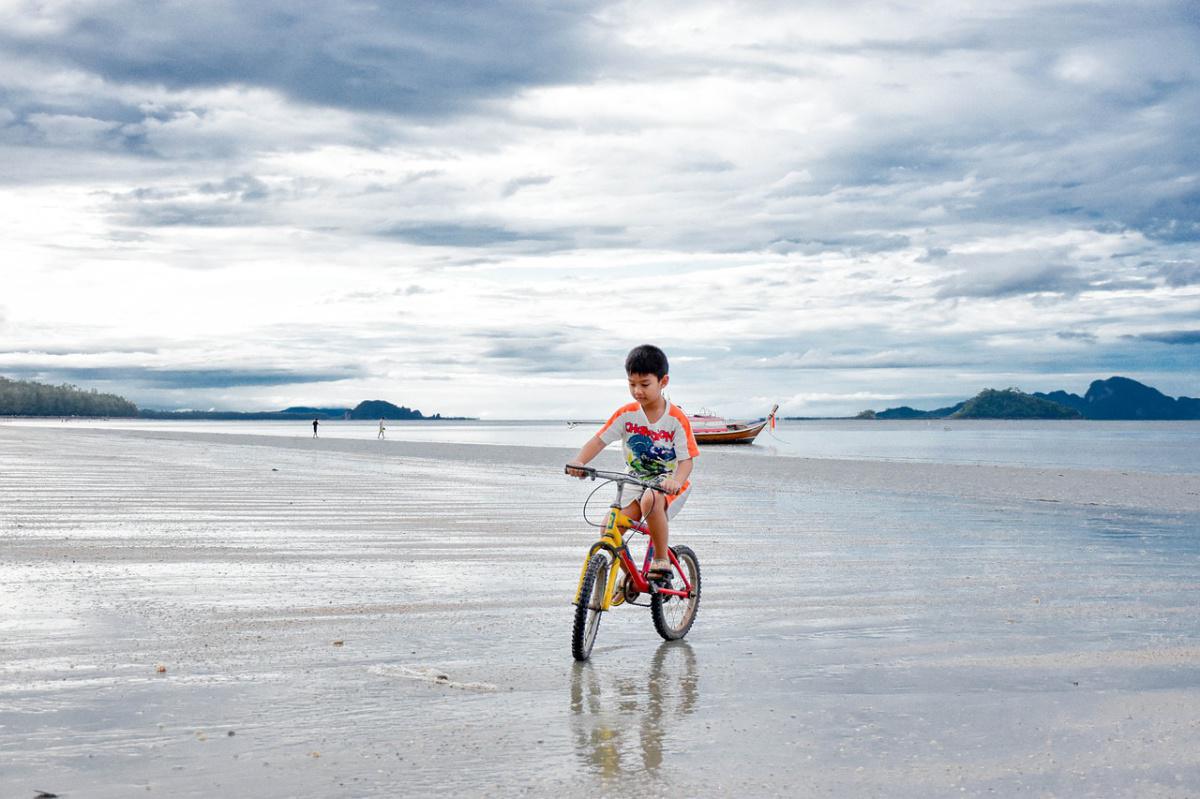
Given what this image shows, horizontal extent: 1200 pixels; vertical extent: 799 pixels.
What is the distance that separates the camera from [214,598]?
9320 mm

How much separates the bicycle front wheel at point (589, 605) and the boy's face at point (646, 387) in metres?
1.03

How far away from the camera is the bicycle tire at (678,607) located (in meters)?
7.73

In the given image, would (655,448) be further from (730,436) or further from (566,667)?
(730,436)

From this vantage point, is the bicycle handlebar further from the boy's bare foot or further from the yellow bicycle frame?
the boy's bare foot

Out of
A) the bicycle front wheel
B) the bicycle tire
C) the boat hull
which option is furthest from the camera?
the boat hull

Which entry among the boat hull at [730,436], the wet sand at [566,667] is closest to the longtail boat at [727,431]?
the boat hull at [730,436]

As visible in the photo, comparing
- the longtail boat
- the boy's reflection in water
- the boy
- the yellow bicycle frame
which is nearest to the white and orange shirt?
the boy

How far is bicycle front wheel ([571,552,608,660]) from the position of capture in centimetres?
699

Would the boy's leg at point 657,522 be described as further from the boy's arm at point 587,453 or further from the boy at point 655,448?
the boy's arm at point 587,453

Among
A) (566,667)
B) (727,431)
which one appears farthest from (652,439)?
(727,431)

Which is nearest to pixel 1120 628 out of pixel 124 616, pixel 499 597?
pixel 499 597

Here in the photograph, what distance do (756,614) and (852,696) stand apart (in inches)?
108

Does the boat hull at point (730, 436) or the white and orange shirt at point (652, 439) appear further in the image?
the boat hull at point (730, 436)

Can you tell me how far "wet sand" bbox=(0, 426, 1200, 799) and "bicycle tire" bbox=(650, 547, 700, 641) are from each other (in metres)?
0.16
